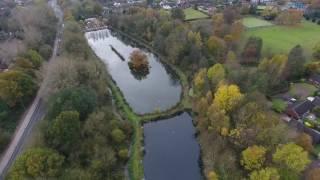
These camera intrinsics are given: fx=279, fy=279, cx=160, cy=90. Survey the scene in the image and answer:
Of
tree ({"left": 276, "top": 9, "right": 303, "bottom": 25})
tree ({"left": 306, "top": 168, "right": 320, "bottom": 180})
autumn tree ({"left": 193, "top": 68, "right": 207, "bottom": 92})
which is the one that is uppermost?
tree ({"left": 276, "top": 9, "right": 303, "bottom": 25})

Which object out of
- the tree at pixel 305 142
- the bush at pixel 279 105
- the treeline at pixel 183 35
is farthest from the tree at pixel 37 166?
the bush at pixel 279 105

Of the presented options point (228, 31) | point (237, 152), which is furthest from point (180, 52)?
point (237, 152)

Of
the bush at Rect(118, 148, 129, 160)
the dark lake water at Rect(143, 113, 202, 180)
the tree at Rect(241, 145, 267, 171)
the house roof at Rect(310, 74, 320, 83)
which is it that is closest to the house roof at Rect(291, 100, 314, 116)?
the house roof at Rect(310, 74, 320, 83)

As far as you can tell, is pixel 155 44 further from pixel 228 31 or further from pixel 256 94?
pixel 256 94

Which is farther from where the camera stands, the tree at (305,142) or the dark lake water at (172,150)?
the dark lake water at (172,150)

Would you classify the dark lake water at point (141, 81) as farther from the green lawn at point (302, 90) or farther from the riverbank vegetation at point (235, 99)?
the green lawn at point (302, 90)

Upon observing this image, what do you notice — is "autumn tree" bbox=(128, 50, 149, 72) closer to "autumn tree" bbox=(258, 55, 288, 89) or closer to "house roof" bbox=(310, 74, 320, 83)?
"autumn tree" bbox=(258, 55, 288, 89)
